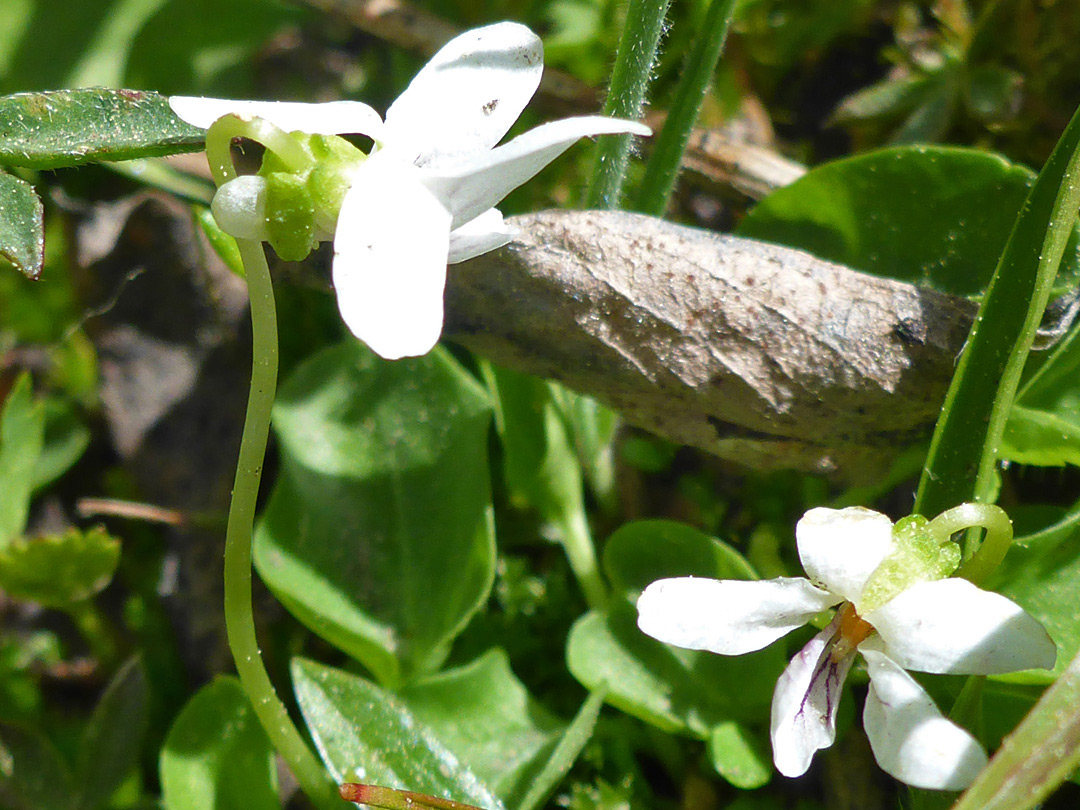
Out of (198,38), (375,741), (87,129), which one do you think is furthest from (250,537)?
(198,38)

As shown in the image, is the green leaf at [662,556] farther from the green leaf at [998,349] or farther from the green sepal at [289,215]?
the green sepal at [289,215]

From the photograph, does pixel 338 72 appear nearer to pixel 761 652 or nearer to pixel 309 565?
pixel 309 565

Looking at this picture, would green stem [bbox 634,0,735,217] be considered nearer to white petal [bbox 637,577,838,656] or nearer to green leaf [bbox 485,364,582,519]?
green leaf [bbox 485,364,582,519]

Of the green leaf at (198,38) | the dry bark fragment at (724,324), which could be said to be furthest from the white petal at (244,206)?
the green leaf at (198,38)

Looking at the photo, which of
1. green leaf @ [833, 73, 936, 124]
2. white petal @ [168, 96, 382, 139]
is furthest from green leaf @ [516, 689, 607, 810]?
green leaf @ [833, 73, 936, 124]

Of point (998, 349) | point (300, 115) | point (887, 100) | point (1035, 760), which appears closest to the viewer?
point (1035, 760)

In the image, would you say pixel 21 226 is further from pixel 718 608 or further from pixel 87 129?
pixel 718 608

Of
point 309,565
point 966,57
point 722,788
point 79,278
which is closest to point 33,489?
point 79,278
